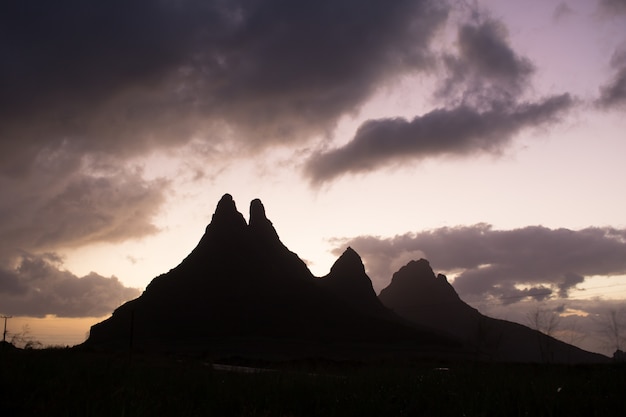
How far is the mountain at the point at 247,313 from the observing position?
134 m

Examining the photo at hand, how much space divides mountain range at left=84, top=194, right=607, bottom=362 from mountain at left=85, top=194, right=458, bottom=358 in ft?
0.93

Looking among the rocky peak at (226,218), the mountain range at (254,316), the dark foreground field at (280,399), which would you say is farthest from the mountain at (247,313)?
the dark foreground field at (280,399)

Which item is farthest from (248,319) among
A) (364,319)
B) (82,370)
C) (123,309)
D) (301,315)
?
(82,370)

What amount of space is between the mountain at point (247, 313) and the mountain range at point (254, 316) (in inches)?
11.1

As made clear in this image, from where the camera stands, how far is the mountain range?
436ft

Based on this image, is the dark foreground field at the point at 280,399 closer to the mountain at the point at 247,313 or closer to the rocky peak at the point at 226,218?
the mountain at the point at 247,313

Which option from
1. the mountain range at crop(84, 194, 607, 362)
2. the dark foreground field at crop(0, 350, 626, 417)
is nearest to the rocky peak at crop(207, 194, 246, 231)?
the mountain range at crop(84, 194, 607, 362)

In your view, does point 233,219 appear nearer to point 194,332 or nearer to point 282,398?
point 194,332

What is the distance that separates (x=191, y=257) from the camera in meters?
185

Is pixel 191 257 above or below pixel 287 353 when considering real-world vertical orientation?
above

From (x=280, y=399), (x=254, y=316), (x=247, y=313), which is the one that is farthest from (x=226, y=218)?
(x=280, y=399)

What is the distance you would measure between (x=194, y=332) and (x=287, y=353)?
3987cm

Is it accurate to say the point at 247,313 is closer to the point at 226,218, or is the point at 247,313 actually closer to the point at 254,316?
the point at 254,316

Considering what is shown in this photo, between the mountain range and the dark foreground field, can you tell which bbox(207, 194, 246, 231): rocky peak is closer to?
the mountain range
